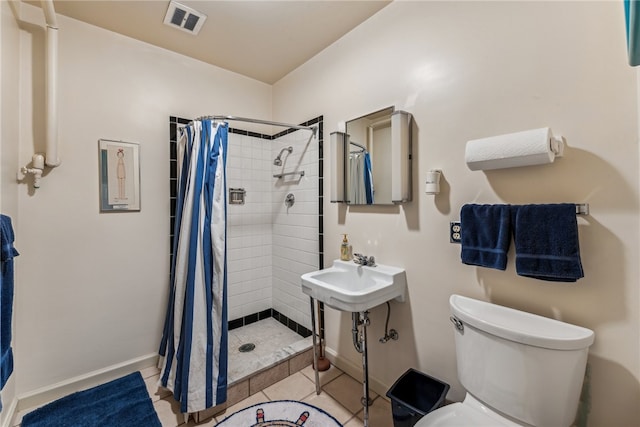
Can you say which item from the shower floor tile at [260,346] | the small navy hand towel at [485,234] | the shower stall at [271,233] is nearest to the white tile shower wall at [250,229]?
the shower stall at [271,233]

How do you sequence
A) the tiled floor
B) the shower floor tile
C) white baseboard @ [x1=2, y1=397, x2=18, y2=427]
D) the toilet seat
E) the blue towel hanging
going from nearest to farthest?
the blue towel hanging
the toilet seat
white baseboard @ [x1=2, y1=397, x2=18, y2=427]
the tiled floor
the shower floor tile

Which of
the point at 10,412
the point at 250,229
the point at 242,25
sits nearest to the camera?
the point at 10,412

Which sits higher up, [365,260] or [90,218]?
[90,218]

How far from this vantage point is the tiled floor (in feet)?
5.27

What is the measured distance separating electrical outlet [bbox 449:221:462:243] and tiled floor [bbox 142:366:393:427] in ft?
3.73

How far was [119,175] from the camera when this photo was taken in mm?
1964

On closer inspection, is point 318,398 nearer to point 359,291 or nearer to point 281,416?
point 281,416

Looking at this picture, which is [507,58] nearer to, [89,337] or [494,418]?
[494,418]

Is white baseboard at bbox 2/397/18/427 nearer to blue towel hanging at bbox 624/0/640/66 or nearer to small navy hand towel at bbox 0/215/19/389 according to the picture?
small navy hand towel at bbox 0/215/19/389

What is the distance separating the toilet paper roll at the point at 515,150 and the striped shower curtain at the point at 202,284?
1419mm

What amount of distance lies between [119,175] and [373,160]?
1833mm

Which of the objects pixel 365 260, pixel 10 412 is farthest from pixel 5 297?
pixel 365 260

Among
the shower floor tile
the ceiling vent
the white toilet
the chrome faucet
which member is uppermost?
the ceiling vent

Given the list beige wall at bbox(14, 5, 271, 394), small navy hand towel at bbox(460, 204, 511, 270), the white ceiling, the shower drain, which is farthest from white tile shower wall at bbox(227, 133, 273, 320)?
small navy hand towel at bbox(460, 204, 511, 270)
